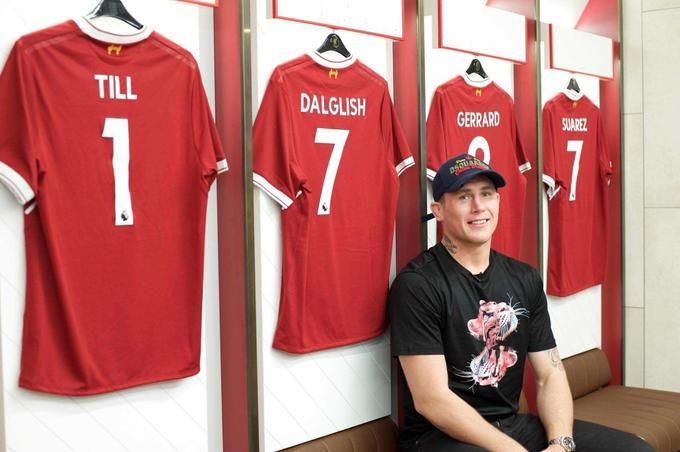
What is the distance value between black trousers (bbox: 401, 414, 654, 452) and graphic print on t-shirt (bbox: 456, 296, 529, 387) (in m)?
0.17

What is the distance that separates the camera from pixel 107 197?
2.31 meters

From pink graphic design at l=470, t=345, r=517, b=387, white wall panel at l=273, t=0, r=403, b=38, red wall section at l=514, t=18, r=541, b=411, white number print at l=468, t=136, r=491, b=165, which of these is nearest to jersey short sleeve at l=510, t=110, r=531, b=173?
red wall section at l=514, t=18, r=541, b=411

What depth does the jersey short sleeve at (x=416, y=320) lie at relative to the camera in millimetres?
2732

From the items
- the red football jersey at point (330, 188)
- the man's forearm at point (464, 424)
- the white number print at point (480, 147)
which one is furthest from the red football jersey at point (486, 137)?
A: the man's forearm at point (464, 424)

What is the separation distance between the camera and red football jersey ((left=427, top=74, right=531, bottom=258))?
130 inches

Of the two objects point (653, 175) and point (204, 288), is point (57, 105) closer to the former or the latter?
point (204, 288)

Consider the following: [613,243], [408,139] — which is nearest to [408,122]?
[408,139]

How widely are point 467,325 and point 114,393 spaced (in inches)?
44.9

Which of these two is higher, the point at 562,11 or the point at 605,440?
the point at 562,11

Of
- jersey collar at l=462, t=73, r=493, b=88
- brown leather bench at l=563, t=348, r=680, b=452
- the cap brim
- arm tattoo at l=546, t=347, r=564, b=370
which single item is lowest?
brown leather bench at l=563, t=348, r=680, b=452

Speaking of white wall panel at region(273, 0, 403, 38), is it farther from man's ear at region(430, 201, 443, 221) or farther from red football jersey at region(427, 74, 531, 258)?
man's ear at region(430, 201, 443, 221)

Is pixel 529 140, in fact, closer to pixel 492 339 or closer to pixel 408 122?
pixel 408 122

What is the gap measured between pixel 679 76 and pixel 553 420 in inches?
89.9

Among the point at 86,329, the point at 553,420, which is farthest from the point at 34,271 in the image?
the point at 553,420
